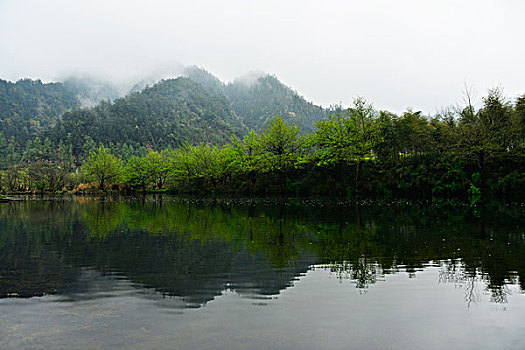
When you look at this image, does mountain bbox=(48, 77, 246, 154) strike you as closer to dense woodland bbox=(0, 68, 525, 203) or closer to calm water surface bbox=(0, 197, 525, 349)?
dense woodland bbox=(0, 68, 525, 203)

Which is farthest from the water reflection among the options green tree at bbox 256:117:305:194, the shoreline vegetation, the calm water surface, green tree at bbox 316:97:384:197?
green tree at bbox 256:117:305:194

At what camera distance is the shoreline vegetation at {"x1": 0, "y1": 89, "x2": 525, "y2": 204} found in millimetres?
33875

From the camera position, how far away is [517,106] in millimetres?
35375

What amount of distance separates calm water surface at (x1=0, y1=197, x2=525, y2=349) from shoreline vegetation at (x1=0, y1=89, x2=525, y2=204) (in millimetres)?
24605

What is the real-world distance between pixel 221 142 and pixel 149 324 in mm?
168262

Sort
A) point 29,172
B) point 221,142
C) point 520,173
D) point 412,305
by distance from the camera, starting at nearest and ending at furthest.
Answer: point 412,305, point 520,173, point 29,172, point 221,142

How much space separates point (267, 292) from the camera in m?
7.51

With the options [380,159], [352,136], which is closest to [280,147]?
Answer: [352,136]

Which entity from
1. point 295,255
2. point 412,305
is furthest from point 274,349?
point 295,255

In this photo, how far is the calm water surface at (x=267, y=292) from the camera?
5246 mm

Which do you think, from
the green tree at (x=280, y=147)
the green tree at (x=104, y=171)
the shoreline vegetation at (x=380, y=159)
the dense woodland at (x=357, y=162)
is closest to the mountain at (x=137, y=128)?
the dense woodland at (x=357, y=162)

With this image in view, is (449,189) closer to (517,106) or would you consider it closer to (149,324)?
(517,106)

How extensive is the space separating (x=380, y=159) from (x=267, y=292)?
41193mm

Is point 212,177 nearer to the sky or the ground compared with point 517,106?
nearer to the ground
